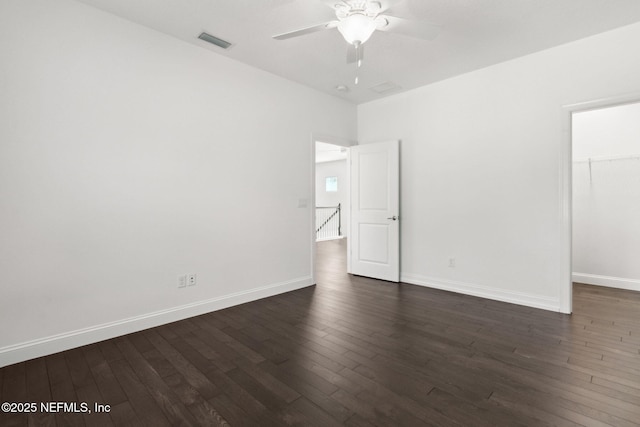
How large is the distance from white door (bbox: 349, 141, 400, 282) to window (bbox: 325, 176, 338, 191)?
265 inches

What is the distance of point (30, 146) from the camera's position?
2.42m

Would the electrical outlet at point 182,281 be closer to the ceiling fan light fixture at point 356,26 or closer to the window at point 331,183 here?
the ceiling fan light fixture at point 356,26

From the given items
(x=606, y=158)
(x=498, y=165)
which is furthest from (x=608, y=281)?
(x=498, y=165)

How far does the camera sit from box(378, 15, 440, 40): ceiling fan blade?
220 cm

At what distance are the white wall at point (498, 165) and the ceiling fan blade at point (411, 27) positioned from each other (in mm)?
2001

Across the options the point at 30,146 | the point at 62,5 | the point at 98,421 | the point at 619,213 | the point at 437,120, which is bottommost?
the point at 98,421

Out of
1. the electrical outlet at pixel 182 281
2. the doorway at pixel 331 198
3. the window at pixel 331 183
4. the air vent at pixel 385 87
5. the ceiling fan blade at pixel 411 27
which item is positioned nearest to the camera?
the ceiling fan blade at pixel 411 27

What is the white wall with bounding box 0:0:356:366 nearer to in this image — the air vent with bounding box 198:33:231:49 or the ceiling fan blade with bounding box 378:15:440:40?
the air vent with bounding box 198:33:231:49

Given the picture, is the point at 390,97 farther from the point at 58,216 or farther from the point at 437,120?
the point at 58,216

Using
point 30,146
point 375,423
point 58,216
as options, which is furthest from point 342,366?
point 30,146

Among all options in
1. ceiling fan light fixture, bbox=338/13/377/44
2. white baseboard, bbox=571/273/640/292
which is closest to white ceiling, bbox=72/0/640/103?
ceiling fan light fixture, bbox=338/13/377/44

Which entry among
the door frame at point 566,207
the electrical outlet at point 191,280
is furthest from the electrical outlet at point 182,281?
the door frame at point 566,207

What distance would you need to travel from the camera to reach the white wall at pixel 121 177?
240 cm

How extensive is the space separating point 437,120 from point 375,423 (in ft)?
12.8
